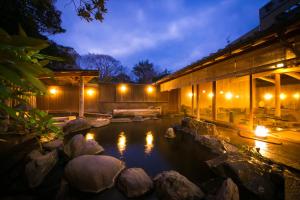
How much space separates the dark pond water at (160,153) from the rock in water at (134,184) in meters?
0.68

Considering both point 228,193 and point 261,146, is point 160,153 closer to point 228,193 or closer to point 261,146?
point 228,193

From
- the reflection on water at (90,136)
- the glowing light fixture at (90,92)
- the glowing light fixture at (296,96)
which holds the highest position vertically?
the glowing light fixture at (90,92)

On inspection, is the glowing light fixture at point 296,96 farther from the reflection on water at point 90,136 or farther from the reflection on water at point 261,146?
the reflection on water at point 90,136

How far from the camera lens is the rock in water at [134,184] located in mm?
3740

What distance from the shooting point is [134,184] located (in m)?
3.83

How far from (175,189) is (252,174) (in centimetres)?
176

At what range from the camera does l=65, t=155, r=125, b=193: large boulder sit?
389cm

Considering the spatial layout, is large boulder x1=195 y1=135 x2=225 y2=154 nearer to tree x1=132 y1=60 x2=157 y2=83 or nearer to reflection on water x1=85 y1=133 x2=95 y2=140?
reflection on water x1=85 y1=133 x2=95 y2=140

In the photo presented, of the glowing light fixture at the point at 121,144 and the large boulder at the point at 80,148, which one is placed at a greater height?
the large boulder at the point at 80,148

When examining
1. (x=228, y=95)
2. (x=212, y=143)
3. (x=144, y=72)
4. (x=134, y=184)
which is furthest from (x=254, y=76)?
(x=144, y=72)

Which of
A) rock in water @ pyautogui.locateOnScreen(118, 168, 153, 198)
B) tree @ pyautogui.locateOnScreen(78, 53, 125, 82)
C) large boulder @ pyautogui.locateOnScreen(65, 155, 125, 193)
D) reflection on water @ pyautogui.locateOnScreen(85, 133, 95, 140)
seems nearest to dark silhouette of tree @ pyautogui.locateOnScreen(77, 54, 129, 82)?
tree @ pyautogui.locateOnScreen(78, 53, 125, 82)

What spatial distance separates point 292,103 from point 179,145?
10.5 meters

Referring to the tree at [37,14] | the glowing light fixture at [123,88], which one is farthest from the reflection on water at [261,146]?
the glowing light fixture at [123,88]

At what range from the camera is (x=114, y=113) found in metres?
14.5
